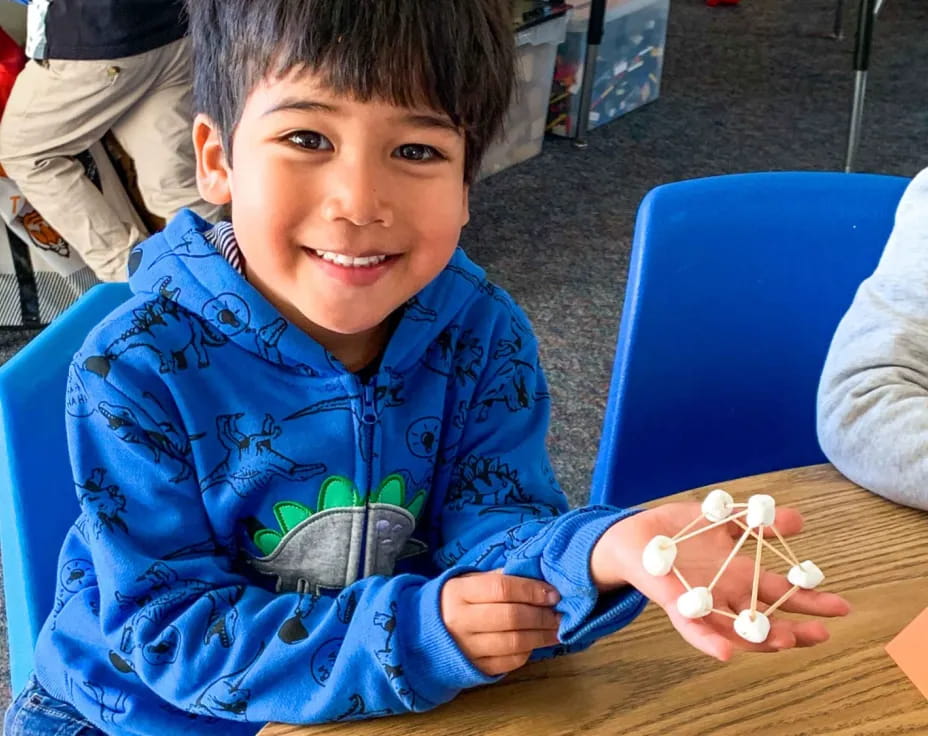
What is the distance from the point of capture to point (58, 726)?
0.78m

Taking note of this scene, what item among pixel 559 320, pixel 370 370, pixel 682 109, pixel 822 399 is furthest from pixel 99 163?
pixel 682 109

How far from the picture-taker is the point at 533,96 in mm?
2895

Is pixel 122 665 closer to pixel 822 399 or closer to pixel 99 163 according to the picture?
pixel 822 399

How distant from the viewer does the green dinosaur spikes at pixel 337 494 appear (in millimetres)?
794

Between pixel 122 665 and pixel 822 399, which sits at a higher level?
pixel 822 399

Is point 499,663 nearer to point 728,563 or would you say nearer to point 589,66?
point 728,563

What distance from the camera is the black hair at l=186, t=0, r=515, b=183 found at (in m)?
Result: 0.69

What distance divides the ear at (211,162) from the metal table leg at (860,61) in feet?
7.00

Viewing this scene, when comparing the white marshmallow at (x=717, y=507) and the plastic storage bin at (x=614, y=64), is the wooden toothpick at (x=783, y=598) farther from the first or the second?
the plastic storage bin at (x=614, y=64)

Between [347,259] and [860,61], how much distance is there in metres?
2.31

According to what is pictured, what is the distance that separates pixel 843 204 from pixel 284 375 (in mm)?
618

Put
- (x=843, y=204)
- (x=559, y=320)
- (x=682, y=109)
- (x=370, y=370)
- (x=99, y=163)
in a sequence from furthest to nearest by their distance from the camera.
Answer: (x=682, y=109), (x=559, y=320), (x=99, y=163), (x=843, y=204), (x=370, y=370)

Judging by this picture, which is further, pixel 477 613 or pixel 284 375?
pixel 284 375

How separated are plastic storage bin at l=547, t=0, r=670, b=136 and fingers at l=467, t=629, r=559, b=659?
2.60 metres
